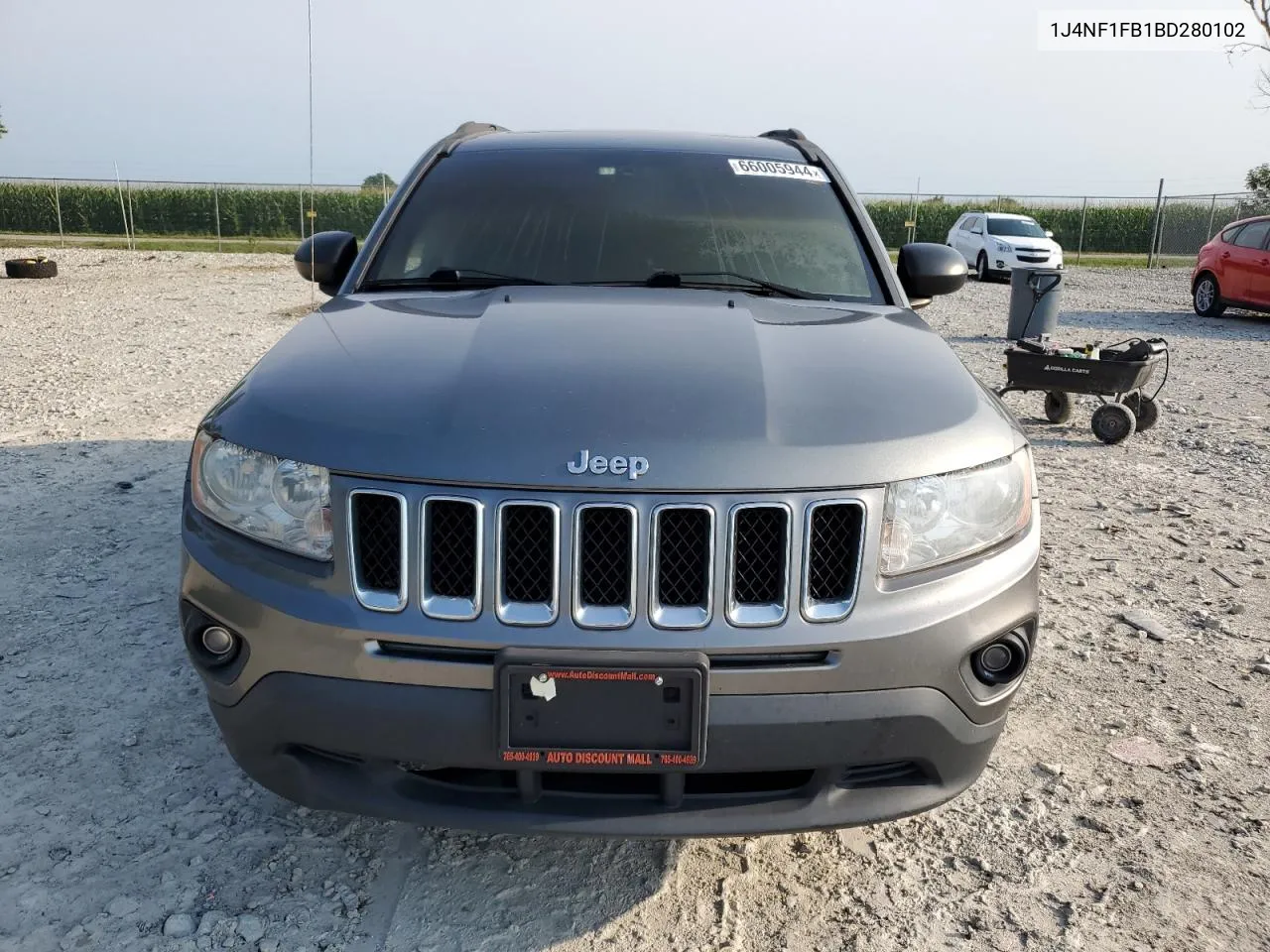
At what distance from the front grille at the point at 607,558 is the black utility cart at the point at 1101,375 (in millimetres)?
5758

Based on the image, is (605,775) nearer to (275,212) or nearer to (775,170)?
(775,170)

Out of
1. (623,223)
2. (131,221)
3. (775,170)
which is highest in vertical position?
(775,170)

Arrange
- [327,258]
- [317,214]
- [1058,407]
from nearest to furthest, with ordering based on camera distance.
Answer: [327,258] → [1058,407] → [317,214]

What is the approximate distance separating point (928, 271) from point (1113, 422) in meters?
4.17

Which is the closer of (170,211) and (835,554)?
(835,554)

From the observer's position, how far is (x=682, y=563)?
6.54 feet

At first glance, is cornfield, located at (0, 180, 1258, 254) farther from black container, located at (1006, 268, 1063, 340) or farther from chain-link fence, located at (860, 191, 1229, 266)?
black container, located at (1006, 268, 1063, 340)

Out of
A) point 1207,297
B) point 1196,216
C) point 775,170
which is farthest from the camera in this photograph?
point 1196,216

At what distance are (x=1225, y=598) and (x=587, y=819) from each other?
346 cm

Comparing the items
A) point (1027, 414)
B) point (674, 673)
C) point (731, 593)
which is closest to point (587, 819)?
point (674, 673)

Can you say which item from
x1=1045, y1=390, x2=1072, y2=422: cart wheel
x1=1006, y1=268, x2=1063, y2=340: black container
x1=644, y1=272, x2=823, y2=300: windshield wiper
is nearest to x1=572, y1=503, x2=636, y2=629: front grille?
x1=644, y1=272, x2=823, y2=300: windshield wiper

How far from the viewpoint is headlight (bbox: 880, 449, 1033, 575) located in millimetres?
2078

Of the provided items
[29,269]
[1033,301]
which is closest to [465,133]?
[1033,301]

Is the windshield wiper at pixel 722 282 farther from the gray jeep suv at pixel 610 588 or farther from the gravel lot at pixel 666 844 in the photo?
the gravel lot at pixel 666 844
